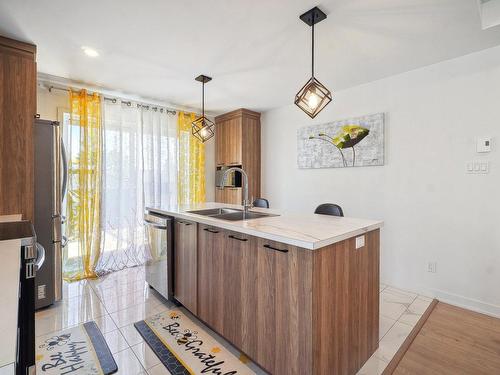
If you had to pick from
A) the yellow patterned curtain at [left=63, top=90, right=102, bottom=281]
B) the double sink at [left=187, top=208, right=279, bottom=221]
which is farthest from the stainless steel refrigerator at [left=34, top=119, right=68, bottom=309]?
the double sink at [left=187, top=208, right=279, bottom=221]

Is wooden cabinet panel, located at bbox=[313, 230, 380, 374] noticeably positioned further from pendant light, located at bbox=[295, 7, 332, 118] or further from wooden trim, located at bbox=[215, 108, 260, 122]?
wooden trim, located at bbox=[215, 108, 260, 122]

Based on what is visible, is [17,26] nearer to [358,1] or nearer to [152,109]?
[152,109]

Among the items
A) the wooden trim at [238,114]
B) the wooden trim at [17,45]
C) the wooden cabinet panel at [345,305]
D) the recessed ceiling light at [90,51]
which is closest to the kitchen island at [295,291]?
the wooden cabinet panel at [345,305]

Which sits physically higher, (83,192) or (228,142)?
(228,142)

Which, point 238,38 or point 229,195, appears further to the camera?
point 229,195

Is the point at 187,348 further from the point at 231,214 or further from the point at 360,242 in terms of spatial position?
the point at 360,242

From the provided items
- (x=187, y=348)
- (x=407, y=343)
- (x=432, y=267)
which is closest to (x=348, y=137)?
(x=432, y=267)

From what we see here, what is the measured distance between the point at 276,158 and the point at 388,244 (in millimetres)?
2166

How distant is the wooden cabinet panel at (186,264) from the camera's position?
215 centimetres

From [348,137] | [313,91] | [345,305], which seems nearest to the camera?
[345,305]

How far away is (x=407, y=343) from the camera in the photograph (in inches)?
76.6

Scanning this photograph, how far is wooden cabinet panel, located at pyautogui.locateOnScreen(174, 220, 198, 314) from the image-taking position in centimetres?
215

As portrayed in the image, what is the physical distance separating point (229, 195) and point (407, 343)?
322 cm

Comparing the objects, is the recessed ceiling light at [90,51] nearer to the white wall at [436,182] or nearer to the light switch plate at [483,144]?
the white wall at [436,182]
